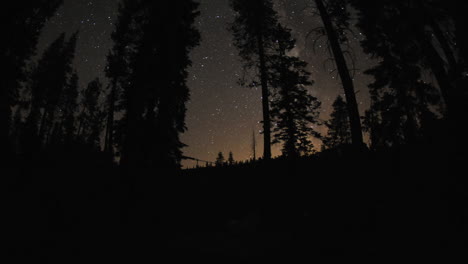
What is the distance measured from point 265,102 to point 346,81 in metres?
7.05

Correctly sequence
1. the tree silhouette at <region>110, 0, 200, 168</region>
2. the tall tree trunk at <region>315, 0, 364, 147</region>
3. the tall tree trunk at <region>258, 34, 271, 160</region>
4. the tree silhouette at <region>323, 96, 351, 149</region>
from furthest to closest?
the tree silhouette at <region>323, 96, 351, 149</region>
the tall tree trunk at <region>258, 34, 271, 160</region>
the tree silhouette at <region>110, 0, 200, 168</region>
the tall tree trunk at <region>315, 0, 364, 147</region>

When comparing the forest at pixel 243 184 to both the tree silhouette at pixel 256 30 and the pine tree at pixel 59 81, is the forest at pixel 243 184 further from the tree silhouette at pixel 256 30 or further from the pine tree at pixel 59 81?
the pine tree at pixel 59 81

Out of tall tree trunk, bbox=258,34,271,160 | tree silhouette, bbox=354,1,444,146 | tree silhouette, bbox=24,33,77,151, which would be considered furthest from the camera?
tree silhouette, bbox=24,33,77,151

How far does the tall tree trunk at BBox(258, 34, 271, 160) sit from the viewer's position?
43.7 feet

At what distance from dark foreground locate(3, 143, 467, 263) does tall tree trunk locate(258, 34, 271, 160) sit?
3.58m

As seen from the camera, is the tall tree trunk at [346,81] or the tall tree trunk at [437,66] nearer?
the tall tree trunk at [346,81]

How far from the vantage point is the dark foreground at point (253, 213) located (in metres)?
4.14

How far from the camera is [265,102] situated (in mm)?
14398

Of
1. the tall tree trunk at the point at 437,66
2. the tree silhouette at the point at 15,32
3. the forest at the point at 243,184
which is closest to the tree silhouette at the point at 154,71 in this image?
the forest at the point at 243,184

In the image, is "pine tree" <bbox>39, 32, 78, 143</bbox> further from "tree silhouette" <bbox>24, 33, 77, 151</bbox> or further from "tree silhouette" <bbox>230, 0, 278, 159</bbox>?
"tree silhouette" <bbox>230, 0, 278, 159</bbox>

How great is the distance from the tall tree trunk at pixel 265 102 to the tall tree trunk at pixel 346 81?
625 cm

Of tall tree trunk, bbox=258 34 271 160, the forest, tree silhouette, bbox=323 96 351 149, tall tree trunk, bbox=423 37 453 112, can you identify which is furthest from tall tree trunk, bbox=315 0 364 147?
tree silhouette, bbox=323 96 351 149

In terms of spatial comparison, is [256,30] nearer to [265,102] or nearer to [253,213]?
[265,102]

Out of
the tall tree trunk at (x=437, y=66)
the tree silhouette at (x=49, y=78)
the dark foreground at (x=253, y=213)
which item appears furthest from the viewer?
the tree silhouette at (x=49, y=78)
